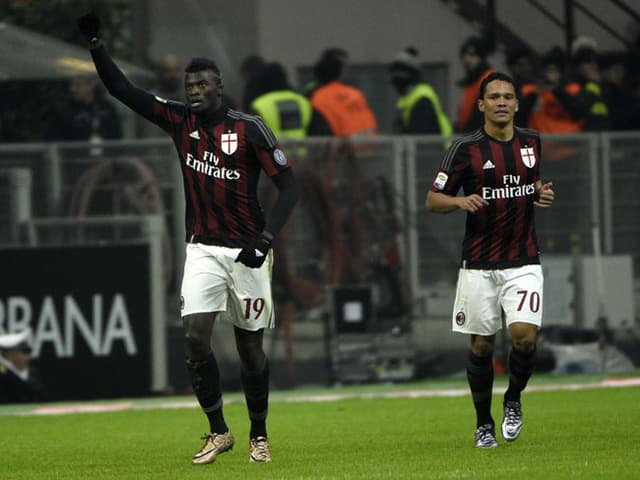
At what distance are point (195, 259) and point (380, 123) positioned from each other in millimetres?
13110

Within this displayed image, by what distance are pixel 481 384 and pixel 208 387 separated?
62.6 inches

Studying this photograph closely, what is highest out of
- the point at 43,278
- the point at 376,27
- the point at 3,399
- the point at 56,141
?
the point at 376,27

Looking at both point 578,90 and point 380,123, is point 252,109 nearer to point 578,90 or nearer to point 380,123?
point 578,90

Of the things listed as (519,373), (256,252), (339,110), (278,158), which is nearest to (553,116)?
(339,110)

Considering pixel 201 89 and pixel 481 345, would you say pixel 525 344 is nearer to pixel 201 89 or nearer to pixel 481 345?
pixel 481 345

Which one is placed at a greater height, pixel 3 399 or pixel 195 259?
pixel 195 259

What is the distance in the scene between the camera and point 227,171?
376 inches

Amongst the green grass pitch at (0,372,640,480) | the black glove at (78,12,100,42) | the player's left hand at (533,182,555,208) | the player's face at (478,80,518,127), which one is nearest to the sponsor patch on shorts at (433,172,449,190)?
the player's face at (478,80,518,127)

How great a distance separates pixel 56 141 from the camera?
17.5m

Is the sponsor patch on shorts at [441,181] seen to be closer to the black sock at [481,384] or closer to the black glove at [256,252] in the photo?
the black sock at [481,384]

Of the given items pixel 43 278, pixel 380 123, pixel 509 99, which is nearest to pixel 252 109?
pixel 43 278

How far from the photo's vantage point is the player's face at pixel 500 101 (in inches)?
387

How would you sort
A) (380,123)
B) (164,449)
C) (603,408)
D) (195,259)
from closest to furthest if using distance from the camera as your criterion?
(195,259)
(164,449)
(603,408)
(380,123)

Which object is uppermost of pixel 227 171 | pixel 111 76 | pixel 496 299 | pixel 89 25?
pixel 89 25
